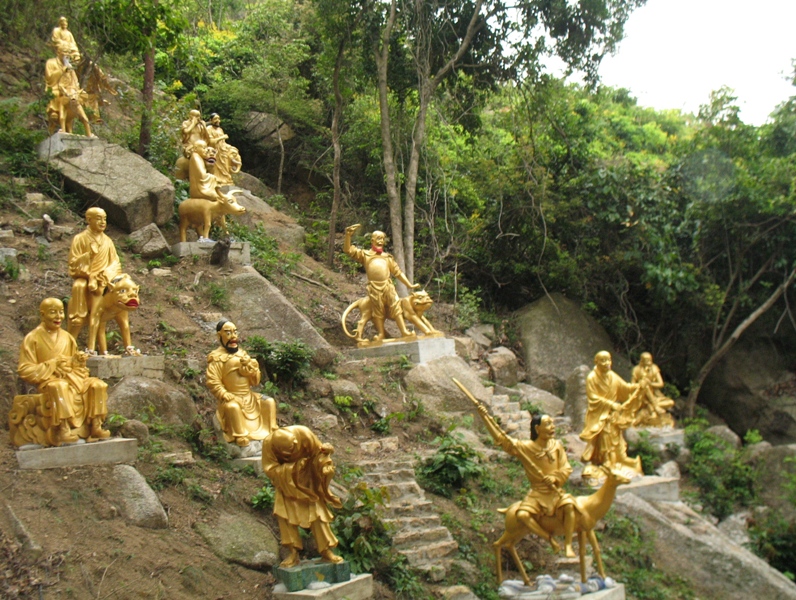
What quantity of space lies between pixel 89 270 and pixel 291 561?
13.2 feet

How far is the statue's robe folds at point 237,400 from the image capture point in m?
7.95

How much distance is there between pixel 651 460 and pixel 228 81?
14.9 metres

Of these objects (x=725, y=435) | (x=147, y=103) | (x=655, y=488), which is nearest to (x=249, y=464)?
(x=655, y=488)

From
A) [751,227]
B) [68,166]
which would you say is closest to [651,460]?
[751,227]

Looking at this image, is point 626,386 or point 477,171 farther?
point 477,171

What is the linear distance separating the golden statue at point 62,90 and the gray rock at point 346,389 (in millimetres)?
6651

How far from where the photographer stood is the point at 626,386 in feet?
35.4

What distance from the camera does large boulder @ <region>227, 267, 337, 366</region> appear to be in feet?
36.5

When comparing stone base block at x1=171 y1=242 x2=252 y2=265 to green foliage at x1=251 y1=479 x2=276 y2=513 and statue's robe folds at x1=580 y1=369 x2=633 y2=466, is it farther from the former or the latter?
green foliage at x1=251 y1=479 x2=276 y2=513

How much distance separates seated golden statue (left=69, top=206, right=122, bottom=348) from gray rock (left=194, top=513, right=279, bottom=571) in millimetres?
2768

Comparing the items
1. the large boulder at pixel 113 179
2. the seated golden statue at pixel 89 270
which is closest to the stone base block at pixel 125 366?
the seated golden statue at pixel 89 270

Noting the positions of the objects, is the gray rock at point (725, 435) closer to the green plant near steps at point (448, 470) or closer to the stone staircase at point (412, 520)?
the green plant near steps at point (448, 470)

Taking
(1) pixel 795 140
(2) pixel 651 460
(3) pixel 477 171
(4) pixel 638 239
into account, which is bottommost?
(2) pixel 651 460

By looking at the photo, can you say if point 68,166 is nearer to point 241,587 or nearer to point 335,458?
point 335,458
